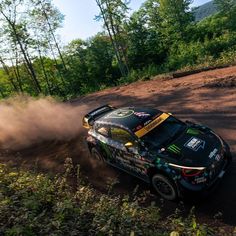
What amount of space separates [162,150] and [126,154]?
3.92 feet

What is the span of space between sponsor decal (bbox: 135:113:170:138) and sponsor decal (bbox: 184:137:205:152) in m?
1.13

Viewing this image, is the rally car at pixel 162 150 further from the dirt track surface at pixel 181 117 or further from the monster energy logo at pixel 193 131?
the dirt track surface at pixel 181 117

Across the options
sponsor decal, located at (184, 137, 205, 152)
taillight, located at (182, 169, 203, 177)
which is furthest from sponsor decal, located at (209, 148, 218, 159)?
taillight, located at (182, 169, 203, 177)

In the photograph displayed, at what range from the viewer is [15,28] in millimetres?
30984

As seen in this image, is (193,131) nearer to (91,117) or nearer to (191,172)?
(191,172)

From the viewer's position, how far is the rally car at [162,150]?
677cm

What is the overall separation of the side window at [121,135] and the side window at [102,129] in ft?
1.05

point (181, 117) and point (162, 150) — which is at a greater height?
point (162, 150)

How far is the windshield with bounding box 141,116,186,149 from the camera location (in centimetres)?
764

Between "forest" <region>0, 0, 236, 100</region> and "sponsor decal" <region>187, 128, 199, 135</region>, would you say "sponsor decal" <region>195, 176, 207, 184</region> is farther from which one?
"forest" <region>0, 0, 236, 100</region>

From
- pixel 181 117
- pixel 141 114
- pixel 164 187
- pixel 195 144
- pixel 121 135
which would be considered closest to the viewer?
pixel 164 187

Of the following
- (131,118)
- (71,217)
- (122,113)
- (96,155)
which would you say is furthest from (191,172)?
(96,155)

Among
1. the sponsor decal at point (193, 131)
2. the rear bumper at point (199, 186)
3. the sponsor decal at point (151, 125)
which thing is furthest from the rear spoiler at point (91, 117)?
the rear bumper at point (199, 186)

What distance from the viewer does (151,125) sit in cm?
817
